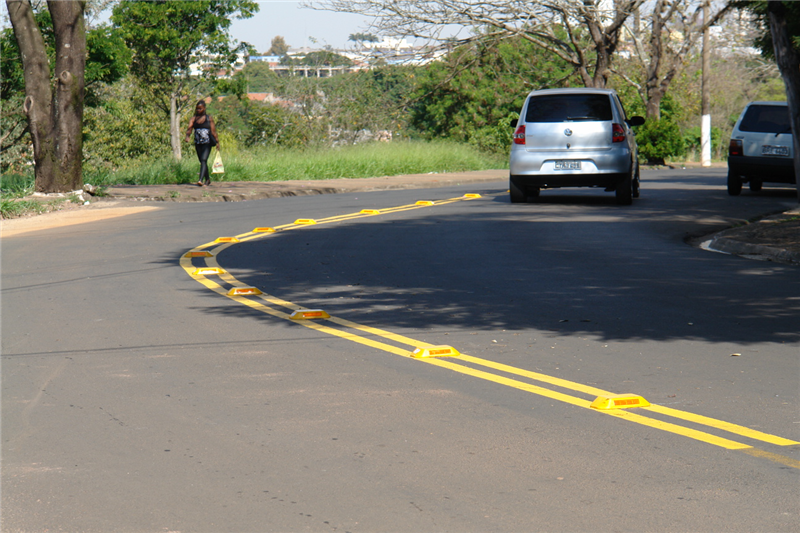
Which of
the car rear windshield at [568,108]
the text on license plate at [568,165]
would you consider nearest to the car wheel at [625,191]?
the text on license plate at [568,165]

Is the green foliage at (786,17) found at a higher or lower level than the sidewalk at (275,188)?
higher

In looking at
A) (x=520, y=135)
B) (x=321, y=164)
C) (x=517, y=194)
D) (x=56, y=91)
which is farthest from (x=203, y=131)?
(x=520, y=135)

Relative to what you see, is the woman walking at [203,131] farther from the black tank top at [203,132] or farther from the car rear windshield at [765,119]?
the car rear windshield at [765,119]

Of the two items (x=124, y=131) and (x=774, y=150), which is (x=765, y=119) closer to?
(x=774, y=150)

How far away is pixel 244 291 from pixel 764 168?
43.1ft

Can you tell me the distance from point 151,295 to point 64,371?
299cm

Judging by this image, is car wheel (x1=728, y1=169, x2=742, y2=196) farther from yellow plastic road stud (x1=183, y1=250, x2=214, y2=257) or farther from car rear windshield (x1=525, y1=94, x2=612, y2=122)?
yellow plastic road stud (x1=183, y1=250, x2=214, y2=257)

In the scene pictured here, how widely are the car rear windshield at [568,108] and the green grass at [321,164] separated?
35.7 ft

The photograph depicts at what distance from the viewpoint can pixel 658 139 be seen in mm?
34312

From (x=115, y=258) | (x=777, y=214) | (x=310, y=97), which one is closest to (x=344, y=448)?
(x=115, y=258)

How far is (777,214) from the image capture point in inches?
625


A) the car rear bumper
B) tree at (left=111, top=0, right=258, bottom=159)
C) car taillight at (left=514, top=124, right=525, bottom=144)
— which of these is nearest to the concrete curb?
car taillight at (left=514, top=124, right=525, bottom=144)

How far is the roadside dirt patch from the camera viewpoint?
16.0m

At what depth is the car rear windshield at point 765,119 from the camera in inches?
768
